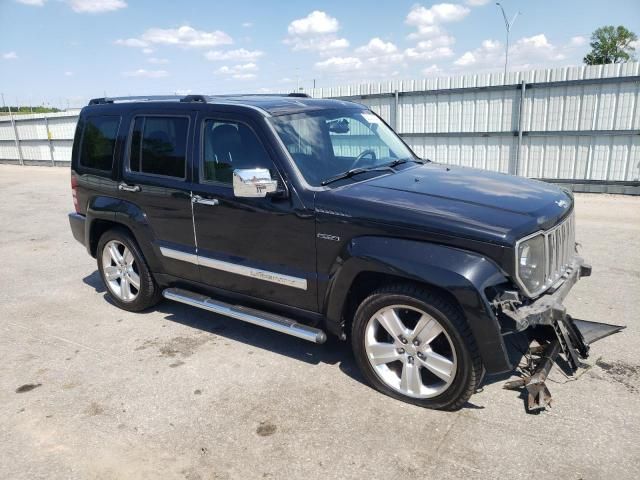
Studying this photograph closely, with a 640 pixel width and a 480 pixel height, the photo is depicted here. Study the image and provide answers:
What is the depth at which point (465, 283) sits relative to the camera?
298 cm

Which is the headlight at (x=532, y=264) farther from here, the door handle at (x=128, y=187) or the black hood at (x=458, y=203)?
A: the door handle at (x=128, y=187)

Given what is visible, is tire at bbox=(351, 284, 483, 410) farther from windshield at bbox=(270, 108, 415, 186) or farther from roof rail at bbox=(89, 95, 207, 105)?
roof rail at bbox=(89, 95, 207, 105)

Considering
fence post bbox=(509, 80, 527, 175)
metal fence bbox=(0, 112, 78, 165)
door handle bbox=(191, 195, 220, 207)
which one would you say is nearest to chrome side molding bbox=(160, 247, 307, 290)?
door handle bbox=(191, 195, 220, 207)

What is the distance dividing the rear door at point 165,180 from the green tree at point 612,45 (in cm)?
6630

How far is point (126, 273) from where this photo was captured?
17.3 ft

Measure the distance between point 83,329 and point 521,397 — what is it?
3986 millimetres

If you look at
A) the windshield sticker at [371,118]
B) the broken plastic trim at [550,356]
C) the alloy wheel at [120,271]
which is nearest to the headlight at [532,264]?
the broken plastic trim at [550,356]

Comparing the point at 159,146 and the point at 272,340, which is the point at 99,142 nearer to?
the point at 159,146

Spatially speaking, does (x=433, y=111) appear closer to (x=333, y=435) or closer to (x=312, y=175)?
(x=312, y=175)

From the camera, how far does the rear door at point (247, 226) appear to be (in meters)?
3.78

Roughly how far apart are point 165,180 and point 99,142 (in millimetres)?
1231

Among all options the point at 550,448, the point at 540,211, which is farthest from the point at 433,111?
the point at 550,448

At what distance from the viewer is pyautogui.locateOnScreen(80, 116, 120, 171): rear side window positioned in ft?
16.7

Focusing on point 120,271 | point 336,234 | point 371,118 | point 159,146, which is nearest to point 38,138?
point 120,271
